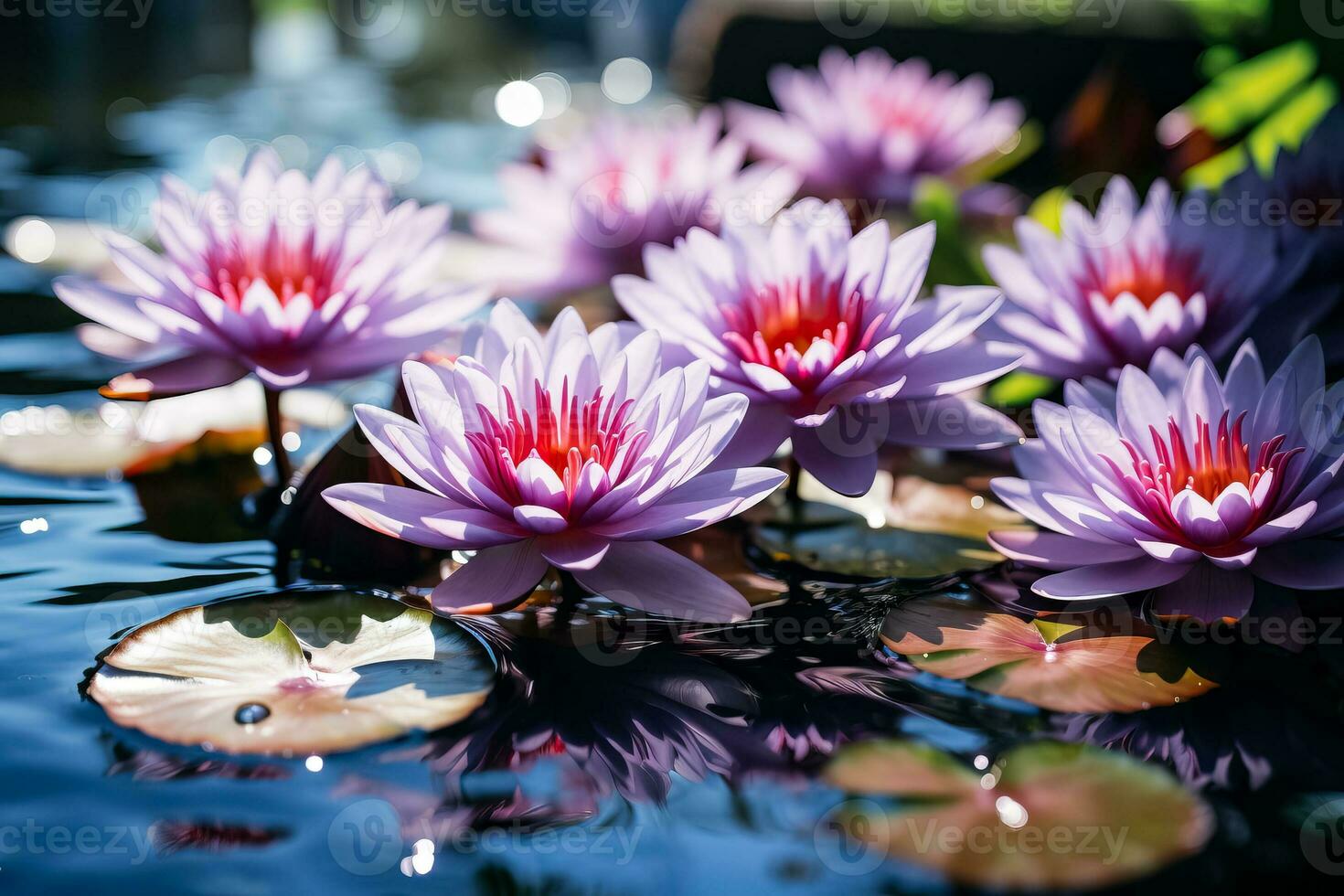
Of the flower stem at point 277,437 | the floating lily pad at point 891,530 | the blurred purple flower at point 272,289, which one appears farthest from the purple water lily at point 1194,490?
the flower stem at point 277,437

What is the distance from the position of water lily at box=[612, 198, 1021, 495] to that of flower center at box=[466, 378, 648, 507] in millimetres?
122

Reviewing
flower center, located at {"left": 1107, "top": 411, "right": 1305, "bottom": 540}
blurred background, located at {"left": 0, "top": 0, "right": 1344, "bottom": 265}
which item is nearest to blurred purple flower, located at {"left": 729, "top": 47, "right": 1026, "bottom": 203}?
blurred background, located at {"left": 0, "top": 0, "right": 1344, "bottom": 265}

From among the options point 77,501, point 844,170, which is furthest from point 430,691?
point 844,170

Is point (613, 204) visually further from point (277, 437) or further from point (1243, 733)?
point (1243, 733)

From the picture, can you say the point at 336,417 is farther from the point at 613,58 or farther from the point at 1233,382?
the point at 613,58

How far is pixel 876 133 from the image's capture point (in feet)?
6.14

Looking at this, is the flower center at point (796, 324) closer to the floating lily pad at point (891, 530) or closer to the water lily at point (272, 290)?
the floating lily pad at point (891, 530)

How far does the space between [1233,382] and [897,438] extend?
0.30 metres

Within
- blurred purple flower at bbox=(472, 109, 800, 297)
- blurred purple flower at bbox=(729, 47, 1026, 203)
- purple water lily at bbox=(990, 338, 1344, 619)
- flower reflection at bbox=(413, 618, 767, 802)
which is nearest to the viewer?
flower reflection at bbox=(413, 618, 767, 802)

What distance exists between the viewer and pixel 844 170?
188 centimetres

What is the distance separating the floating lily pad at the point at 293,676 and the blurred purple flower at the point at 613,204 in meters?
0.68

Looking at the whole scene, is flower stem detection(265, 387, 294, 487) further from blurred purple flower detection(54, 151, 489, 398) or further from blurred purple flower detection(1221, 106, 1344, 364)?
blurred purple flower detection(1221, 106, 1344, 364)

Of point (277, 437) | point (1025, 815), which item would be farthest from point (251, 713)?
point (1025, 815)

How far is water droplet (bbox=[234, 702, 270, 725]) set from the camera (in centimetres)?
81
